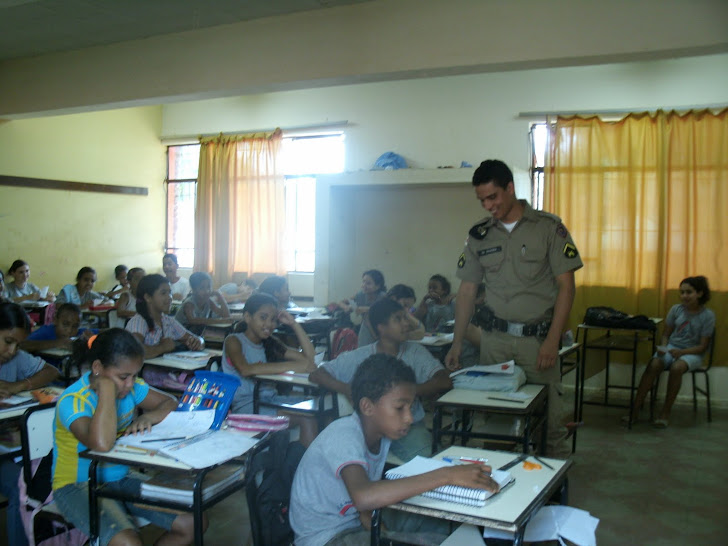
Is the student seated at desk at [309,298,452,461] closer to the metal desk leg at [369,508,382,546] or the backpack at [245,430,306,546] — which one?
the backpack at [245,430,306,546]

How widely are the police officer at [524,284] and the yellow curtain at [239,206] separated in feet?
17.3

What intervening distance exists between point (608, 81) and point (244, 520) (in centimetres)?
545

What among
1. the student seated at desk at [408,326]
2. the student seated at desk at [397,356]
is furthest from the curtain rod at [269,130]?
the student seated at desk at [397,356]

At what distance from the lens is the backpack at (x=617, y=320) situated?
19.0 feet

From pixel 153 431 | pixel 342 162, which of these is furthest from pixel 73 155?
pixel 153 431

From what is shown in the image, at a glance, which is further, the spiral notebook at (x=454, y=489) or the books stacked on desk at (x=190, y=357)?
the books stacked on desk at (x=190, y=357)

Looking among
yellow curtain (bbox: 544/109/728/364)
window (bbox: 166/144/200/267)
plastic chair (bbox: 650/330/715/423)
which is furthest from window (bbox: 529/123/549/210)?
window (bbox: 166/144/200/267)

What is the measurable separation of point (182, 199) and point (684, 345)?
6799 mm

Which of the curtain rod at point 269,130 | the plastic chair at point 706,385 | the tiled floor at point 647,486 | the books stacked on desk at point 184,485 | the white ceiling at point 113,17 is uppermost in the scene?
the white ceiling at point 113,17

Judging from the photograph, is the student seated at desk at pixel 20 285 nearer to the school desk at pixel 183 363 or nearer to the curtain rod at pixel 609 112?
the school desk at pixel 183 363

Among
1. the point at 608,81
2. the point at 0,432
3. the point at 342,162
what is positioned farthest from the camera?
the point at 342,162

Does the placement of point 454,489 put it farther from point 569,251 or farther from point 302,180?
point 302,180

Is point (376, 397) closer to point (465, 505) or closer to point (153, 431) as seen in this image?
point (465, 505)

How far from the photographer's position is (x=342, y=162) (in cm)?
817
